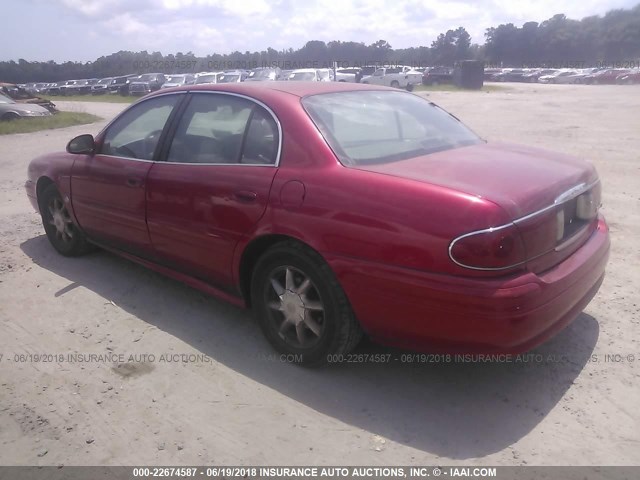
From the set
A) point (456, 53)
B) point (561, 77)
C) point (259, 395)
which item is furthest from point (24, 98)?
point (456, 53)

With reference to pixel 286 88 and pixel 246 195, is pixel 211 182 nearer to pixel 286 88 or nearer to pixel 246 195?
pixel 246 195

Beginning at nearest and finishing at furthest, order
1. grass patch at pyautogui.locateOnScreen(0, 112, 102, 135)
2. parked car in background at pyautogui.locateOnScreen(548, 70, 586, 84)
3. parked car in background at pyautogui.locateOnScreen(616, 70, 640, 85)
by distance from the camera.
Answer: grass patch at pyautogui.locateOnScreen(0, 112, 102, 135) → parked car in background at pyautogui.locateOnScreen(616, 70, 640, 85) → parked car in background at pyautogui.locateOnScreen(548, 70, 586, 84)

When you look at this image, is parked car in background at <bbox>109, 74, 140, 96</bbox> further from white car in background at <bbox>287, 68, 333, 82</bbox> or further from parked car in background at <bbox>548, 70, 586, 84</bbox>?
parked car in background at <bbox>548, 70, 586, 84</bbox>

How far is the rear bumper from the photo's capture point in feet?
8.46

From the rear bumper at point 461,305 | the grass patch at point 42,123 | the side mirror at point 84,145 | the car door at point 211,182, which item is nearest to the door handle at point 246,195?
the car door at point 211,182

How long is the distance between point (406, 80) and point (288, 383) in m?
35.4

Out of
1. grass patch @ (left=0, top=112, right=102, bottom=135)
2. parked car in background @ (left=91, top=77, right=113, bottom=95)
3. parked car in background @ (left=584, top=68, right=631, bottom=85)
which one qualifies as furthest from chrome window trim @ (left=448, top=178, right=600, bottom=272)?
parked car in background @ (left=584, top=68, right=631, bottom=85)

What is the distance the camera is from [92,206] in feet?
15.2

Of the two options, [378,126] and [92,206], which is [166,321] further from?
[378,126]

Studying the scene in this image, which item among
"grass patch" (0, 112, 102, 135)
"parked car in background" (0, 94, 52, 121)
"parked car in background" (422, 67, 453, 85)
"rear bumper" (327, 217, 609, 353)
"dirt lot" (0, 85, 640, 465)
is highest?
"rear bumper" (327, 217, 609, 353)

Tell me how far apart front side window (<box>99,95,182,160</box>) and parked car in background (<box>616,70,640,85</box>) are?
155ft

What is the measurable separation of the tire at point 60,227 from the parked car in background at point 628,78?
47197 mm

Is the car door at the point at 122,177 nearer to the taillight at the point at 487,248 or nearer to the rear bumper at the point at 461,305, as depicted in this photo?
the rear bumper at the point at 461,305

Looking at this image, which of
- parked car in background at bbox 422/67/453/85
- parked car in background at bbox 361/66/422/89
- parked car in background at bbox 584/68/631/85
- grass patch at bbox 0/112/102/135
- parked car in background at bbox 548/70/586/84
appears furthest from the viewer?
parked car in background at bbox 548/70/586/84
